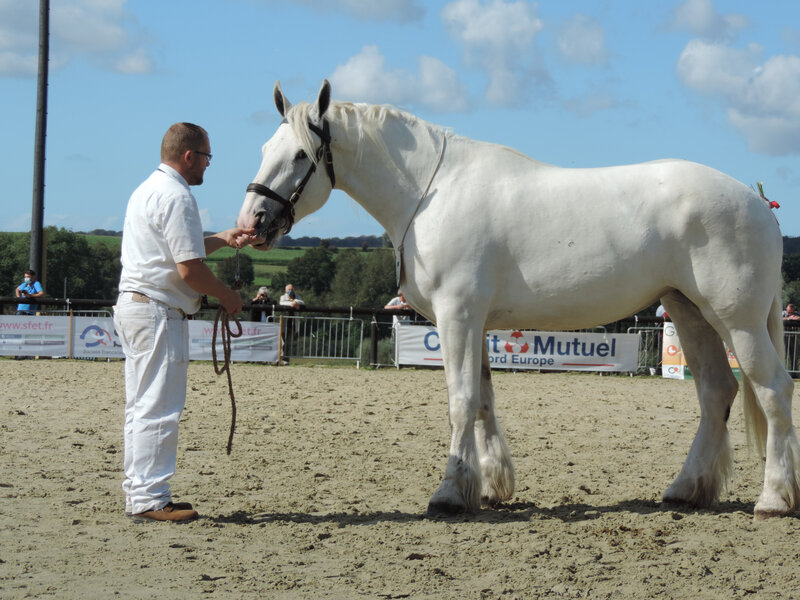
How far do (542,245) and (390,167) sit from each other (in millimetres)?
1016

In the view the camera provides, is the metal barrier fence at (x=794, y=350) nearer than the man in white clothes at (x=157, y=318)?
No

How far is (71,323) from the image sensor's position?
1669 cm

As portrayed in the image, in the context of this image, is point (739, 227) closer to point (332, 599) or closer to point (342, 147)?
point (342, 147)

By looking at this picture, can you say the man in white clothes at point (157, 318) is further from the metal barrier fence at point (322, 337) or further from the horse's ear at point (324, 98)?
the metal barrier fence at point (322, 337)

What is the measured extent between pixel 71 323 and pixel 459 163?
13.8m

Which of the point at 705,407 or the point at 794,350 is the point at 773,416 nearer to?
the point at 705,407

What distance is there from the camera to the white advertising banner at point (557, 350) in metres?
16.0

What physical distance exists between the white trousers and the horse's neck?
52.4 inches

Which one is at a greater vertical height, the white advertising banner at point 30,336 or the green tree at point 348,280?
the green tree at point 348,280

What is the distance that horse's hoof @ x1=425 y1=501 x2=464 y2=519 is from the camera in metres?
→ 4.62

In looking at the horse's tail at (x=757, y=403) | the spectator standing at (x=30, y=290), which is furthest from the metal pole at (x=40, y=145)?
the horse's tail at (x=757, y=403)

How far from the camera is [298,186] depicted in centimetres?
474

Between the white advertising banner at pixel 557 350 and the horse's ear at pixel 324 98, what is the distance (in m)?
11.3

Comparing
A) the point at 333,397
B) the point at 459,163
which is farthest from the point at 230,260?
the point at 459,163
